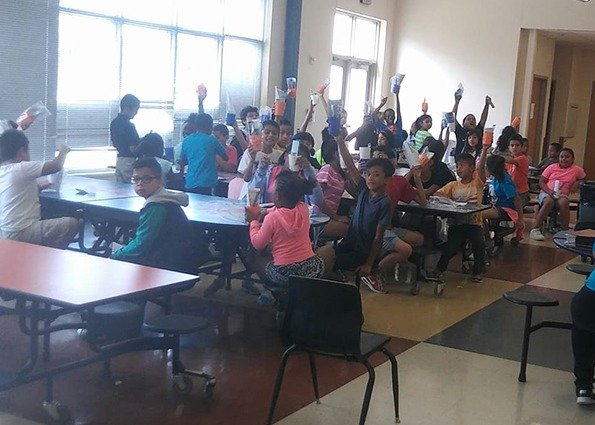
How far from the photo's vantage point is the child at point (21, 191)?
461 cm

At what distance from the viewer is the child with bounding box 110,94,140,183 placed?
6734 millimetres

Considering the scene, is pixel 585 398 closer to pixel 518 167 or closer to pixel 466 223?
pixel 466 223

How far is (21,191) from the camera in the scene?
15.3ft

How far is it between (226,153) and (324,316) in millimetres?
4377

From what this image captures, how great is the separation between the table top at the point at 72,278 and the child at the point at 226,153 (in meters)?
3.77

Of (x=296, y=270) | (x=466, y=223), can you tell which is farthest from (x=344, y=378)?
(x=466, y=223)

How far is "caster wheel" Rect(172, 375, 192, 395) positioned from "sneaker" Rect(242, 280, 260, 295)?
1.94m

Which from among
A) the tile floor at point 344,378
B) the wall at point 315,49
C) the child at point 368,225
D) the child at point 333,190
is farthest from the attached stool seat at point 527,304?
the wall at point 315,49

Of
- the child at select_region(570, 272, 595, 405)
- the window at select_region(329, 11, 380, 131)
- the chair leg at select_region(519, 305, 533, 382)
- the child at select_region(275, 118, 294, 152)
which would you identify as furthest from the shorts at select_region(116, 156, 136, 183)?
the window at select_region(329, 11, 380, 131)

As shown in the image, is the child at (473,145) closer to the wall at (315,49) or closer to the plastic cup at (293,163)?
the wall at (315,49)

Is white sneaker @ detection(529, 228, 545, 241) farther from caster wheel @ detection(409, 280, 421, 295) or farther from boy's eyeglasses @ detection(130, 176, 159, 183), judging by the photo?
boy's eyeglasses @ detection(130, 176, 159, 183)

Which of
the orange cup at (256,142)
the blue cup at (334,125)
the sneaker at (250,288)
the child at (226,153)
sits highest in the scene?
the blue cup at (334,125)

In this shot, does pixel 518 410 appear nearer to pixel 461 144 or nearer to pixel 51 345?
pixel 51 345

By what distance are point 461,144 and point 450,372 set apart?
5389 millimetres
